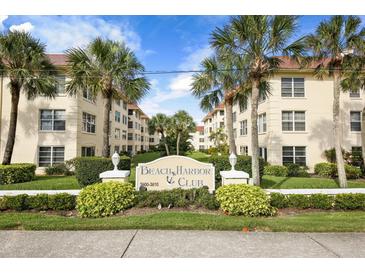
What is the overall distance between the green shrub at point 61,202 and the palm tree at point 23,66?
815 cm

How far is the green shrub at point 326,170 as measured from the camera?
15.2m

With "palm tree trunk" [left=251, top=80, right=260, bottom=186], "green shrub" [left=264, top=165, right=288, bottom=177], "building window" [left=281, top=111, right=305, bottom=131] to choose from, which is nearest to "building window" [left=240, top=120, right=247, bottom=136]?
"building window" [left=281, top=111, right=305, bottom=131]

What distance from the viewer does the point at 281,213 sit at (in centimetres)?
671

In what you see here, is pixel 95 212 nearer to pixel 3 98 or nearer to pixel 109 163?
pixel 109 163

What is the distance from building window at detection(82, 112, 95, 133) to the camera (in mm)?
17870

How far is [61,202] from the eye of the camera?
22.1 feet

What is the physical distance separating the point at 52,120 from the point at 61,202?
11.9 meters

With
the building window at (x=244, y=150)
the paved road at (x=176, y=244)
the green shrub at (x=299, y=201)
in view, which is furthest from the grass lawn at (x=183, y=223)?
the building window at (x=244, y=150)

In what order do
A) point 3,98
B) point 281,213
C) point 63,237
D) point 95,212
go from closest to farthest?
point 63,237
point 95,212
point 281,213
point 3,98

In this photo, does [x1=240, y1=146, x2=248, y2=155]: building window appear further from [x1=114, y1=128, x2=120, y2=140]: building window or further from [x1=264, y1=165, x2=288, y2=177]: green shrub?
[x1=114, y1=128, x2=120, y2=140]: building window

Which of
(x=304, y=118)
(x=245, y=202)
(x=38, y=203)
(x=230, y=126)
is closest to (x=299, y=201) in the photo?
(x=245, y=202)

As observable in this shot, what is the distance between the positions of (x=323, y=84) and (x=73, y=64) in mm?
19075

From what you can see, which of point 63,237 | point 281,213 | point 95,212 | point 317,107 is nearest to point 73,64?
point 95,212

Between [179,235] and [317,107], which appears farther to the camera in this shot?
[317,107]
